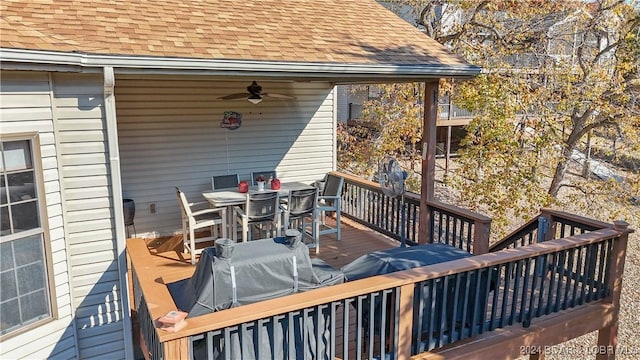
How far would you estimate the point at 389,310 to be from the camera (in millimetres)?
3621

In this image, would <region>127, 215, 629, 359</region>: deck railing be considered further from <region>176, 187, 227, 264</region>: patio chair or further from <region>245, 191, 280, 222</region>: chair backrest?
<region>245, 191, 280, 222</region>: chair backrest

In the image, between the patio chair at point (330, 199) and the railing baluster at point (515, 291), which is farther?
the patio chair at point (330, 199)

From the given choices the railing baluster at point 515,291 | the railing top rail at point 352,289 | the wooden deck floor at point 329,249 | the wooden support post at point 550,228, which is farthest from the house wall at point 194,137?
the railing baluster at point 515,291

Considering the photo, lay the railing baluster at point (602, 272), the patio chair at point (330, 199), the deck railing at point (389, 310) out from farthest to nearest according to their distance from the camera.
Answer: the patio chair at point (330, 199), the railing baluster at point (602, 272), the deck railing at point (389, 310)

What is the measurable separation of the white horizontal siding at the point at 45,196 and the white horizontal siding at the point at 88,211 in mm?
73

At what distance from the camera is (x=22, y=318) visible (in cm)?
363

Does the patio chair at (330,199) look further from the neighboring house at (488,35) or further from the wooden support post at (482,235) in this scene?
the neighboring house at (488,35)

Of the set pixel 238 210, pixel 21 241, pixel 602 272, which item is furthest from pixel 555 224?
pixel 21 241

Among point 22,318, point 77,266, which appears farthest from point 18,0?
point 22,318

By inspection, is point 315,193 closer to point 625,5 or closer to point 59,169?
point 59,169

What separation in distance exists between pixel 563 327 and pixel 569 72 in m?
8.13

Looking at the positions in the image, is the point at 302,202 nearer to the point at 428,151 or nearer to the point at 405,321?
the point at 428,151

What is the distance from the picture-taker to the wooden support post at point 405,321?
11.3 ft

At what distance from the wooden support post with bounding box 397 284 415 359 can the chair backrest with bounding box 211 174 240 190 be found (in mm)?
4335
